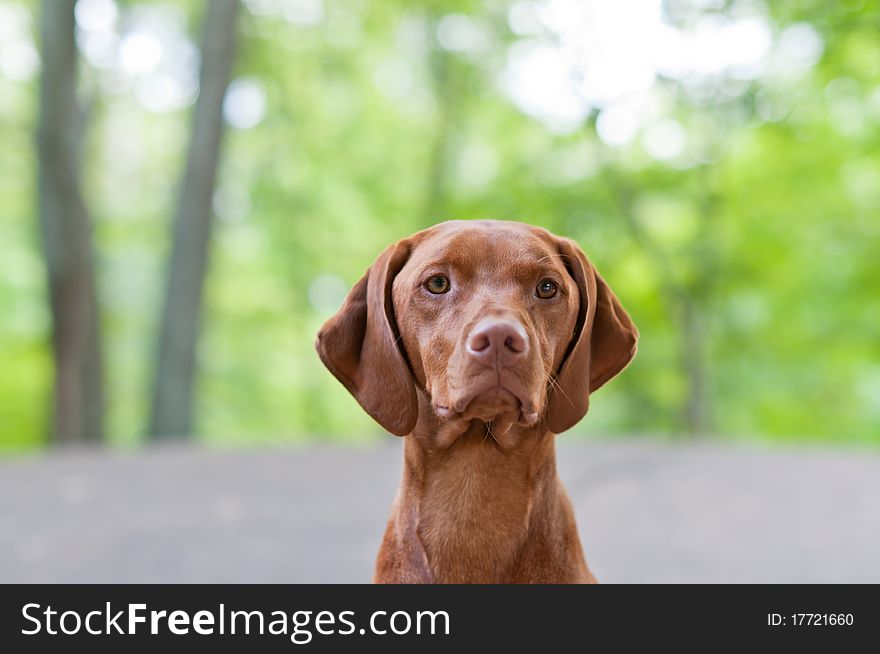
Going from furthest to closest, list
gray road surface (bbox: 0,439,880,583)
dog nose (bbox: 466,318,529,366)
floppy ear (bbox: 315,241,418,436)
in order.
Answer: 1. gray road surface (bbox: 0,439,880,583)
2. floppy ear (bbox: 315,241,418,436)
3. dog nose (bbox: 466,318,529,366)

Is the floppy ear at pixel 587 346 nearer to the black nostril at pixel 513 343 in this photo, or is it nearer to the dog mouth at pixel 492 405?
the dog mouth at pixel 492 405

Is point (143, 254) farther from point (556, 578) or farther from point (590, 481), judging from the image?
point (556, 578)

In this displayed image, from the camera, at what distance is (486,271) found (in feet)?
7.36

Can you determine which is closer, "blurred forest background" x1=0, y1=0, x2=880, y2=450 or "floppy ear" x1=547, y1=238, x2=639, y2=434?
"floppy ear" x1=547, y1=238, x2=639, y2=434

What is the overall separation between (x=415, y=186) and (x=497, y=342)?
11.4 meters

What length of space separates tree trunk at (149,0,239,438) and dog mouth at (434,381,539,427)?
243 inches

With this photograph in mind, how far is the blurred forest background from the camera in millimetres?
8000

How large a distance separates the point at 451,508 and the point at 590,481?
2991 millimetres

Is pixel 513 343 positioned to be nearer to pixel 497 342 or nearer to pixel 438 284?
pixel 497 342

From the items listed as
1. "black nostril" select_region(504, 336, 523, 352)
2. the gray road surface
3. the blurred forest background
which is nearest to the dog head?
"black nostril" select_region(504, 336, 523, 352)

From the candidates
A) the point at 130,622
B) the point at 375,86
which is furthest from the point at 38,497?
the point at 375,86

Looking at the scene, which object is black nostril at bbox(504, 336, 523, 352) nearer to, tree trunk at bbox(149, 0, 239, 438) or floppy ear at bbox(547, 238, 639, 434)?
floppy ear at bbox(547, 238, 639, 434)

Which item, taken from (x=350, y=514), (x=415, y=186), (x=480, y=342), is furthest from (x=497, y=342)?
(x=415, y=186)

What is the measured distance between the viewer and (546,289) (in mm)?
2279
